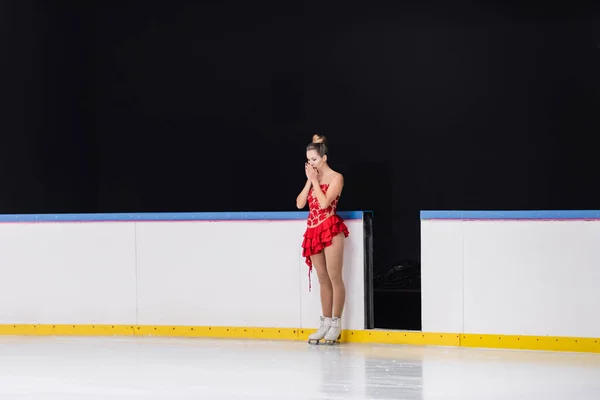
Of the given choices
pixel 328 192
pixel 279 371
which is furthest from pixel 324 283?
pixel 279 371

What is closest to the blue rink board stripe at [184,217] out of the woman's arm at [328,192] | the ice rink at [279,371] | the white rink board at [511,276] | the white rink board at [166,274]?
the white rink board at [166,274]

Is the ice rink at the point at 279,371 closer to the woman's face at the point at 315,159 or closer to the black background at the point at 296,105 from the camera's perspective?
the woman's face at the point at 315,159

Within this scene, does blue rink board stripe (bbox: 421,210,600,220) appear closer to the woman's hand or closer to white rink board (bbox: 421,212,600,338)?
white rink board (bbox: 421,212,600,338)

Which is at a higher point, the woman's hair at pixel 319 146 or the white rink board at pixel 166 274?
the woman's hair at pixel 319 146

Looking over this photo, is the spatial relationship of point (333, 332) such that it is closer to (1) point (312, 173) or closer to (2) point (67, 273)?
(1) point (312, 173)

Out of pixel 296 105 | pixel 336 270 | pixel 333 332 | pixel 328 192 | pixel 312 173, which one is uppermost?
pixel 296 105

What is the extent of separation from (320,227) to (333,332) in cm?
82

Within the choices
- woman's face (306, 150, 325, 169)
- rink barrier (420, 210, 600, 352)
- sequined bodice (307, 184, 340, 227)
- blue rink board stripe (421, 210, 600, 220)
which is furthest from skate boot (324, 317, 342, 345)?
woman's face (306, 150, 325, 169)

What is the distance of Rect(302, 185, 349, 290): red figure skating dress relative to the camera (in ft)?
24.5

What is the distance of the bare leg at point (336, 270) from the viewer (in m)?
7.49

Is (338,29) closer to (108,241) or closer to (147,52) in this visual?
(147,52)

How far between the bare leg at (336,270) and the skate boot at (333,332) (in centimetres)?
5

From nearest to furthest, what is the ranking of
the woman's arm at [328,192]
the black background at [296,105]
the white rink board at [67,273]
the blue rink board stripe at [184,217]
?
the woman's arm at [328,192]
the blue rink board stripe at [184,217]
the white rink board at [67,273]
the black background at [296,105]

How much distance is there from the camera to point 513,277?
7.18m
